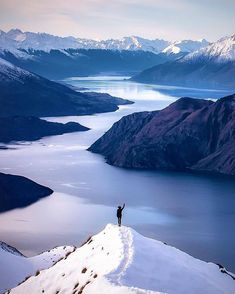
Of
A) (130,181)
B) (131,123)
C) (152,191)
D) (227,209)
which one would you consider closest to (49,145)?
(131,123)

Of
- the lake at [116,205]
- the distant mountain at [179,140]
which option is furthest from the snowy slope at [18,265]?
the distant mountain at [179,140]

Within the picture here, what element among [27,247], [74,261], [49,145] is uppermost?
[74,261]

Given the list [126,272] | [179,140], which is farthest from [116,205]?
[126,272]

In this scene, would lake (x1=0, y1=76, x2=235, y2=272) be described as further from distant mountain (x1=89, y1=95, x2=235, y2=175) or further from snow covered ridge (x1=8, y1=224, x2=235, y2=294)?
snow covered ridge (x1=8, y1=224, x2=235, y2=294)

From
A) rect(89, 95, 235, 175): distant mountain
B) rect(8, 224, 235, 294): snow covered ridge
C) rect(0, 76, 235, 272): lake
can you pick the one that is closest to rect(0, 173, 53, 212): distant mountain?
rect(0, 76, 235, 272): lake

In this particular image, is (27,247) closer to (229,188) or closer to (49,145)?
(229,188)
